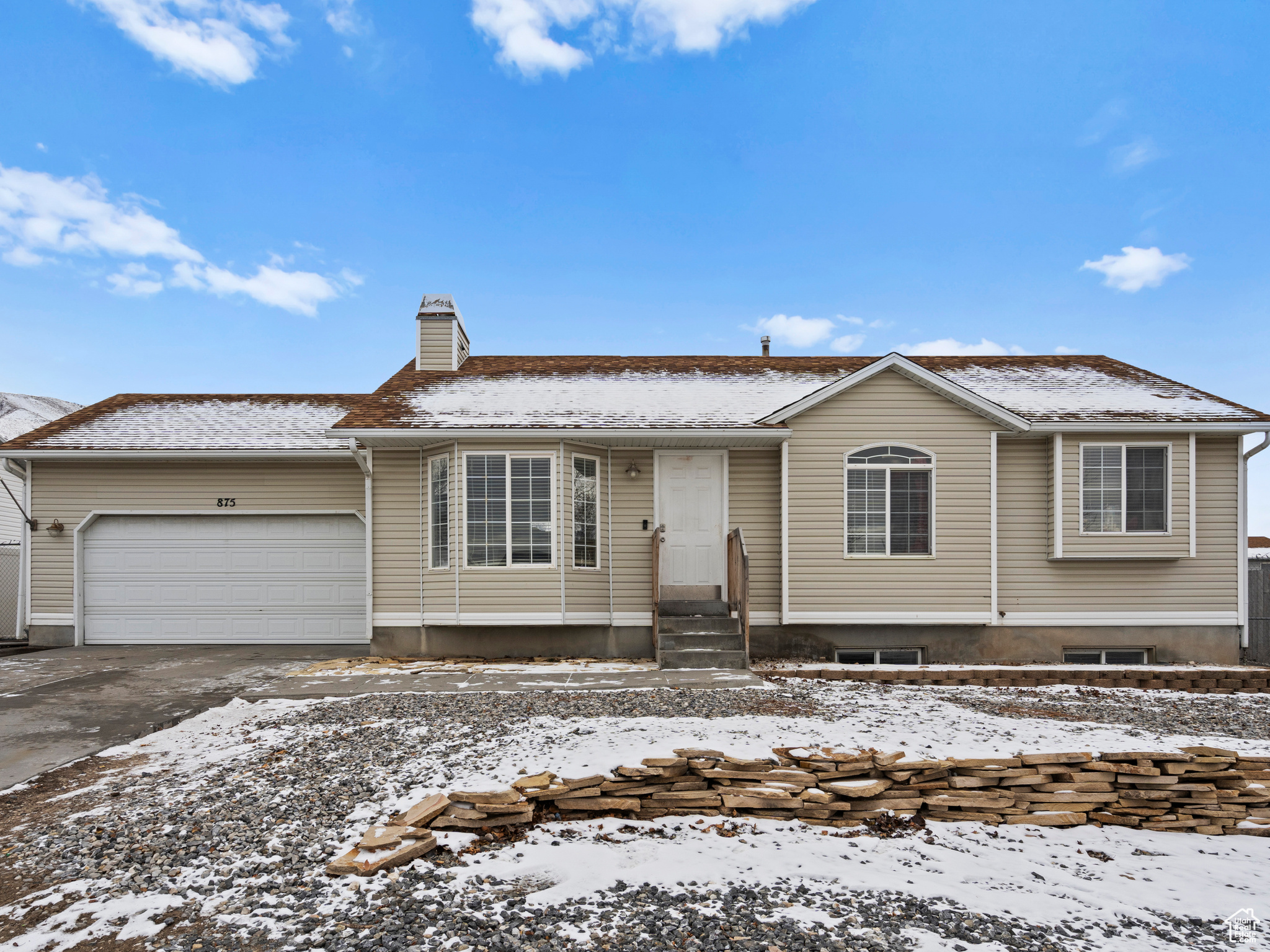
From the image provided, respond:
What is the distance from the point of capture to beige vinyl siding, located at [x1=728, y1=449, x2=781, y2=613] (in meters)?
8.95

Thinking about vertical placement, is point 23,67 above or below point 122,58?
below

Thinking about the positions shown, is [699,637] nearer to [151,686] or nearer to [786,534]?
[786,534]

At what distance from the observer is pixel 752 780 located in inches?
162

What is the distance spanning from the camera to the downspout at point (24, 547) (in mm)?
10094

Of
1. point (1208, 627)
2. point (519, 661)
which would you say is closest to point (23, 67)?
point (519, 661)

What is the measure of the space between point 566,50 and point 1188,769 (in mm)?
15803

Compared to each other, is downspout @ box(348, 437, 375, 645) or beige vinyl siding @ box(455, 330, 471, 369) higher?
beige vinyl siding @ box(455, 330, 471, 369)

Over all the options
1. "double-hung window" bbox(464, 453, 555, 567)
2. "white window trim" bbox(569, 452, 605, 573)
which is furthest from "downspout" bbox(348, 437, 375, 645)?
"white window trim" bbox(569, 452, 605, 573)

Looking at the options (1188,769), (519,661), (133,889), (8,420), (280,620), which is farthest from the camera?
(8,420)

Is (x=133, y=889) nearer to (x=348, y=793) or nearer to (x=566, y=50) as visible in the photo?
(x=348, y=793)

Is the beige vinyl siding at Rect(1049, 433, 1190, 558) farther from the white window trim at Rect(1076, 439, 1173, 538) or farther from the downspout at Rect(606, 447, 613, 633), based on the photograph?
the downspout at Rect(606, 447, 613, 633)

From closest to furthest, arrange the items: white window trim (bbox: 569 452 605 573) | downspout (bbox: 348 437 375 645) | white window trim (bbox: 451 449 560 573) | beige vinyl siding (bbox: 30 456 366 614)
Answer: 1. white window trim (bbox: 451 449 560 573)
2. white window trim (bbox: 569 452 605 573)
3. downspout (bbox: 348 437 375 645)
4. beige vinyl siding (bbox: 30 456 366 614)

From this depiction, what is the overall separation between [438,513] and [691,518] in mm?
3563

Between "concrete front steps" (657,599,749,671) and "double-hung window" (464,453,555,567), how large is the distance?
1806 mm
